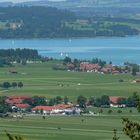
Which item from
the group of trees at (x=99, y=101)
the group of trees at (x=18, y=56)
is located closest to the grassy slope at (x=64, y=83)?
the group of trees at (x=99, y=101)

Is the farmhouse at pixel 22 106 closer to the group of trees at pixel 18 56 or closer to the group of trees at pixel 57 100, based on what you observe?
the group of trees at pixel 57 100

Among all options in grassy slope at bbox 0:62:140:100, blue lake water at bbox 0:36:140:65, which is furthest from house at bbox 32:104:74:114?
blue lake water at bbox 0:36:140:65

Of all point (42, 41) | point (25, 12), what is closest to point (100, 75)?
point (42, 41)

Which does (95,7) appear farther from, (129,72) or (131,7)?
(129,72)

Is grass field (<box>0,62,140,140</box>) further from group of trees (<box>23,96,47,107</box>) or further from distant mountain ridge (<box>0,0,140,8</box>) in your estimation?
distant mountain ridge (<box>0,0,140,8</box>)

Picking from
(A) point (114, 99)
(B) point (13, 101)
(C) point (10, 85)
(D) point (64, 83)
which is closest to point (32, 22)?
(D) point (64, 83)
